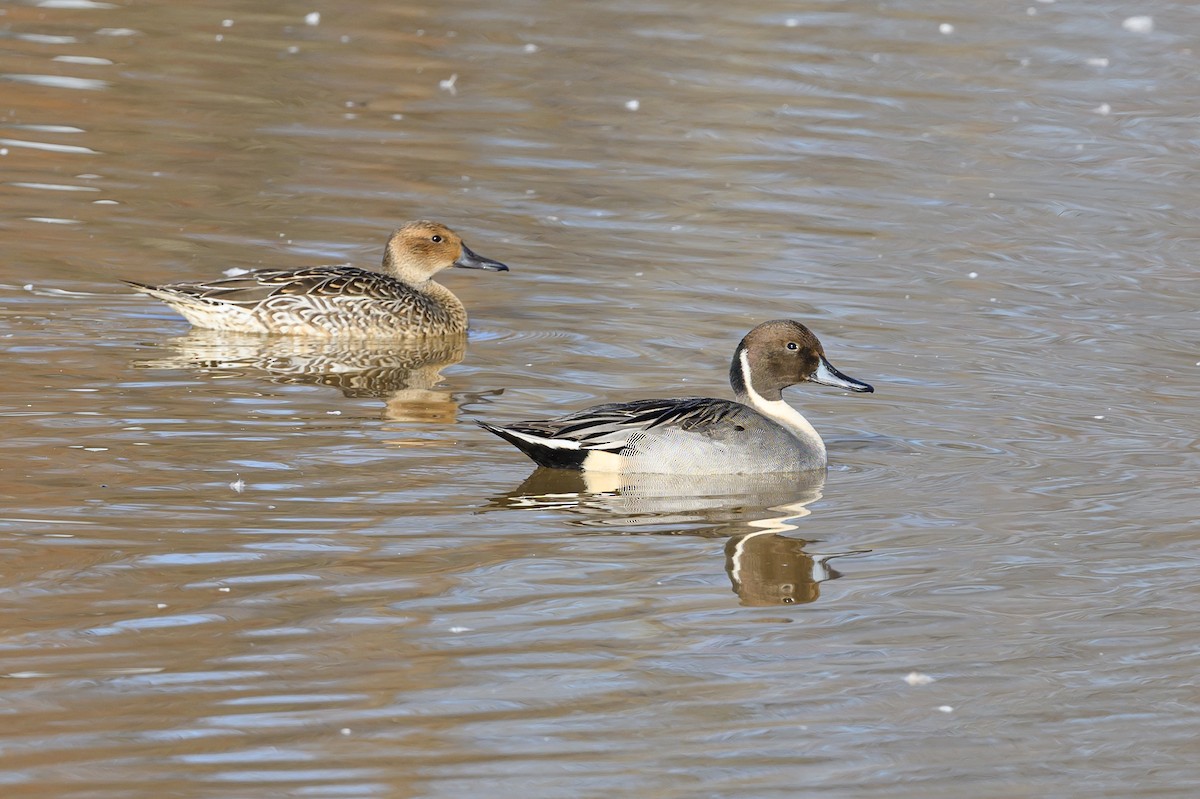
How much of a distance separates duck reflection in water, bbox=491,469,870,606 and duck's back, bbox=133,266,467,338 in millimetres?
2720

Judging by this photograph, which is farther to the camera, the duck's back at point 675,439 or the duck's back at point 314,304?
the duck's back at point 314,304

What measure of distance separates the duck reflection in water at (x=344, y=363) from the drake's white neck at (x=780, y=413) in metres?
1.42

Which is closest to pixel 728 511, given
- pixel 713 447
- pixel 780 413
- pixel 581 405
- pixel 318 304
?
pixel 713 447

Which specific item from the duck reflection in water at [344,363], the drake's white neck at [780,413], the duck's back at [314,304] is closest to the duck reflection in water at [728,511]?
the drake's white neck at [780,413]

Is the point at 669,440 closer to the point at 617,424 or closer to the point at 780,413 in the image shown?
the point at 617,424

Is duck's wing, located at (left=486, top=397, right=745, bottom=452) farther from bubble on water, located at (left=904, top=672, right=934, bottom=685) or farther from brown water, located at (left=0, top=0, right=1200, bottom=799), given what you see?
bubble on water, located at (left=904, top=672, right=934, bottom=685)

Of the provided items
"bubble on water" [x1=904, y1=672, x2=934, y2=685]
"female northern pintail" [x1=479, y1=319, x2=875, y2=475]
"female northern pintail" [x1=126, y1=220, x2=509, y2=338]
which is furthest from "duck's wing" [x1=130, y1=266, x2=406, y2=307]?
"bubble on water" [x1=904, y1=672, x2=934, y2=685]

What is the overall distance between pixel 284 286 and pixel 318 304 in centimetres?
21

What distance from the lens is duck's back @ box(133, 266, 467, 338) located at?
1052 centimetres

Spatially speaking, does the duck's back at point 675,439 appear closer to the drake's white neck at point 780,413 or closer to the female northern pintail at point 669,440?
the female northern pintail at point 669,440

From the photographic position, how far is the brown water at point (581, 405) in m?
5.62

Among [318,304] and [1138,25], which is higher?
[1138,25]

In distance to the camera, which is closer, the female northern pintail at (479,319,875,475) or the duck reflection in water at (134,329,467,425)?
the female northern pintail at (479,319,875,475)

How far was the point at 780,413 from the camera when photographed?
8.96 metres
